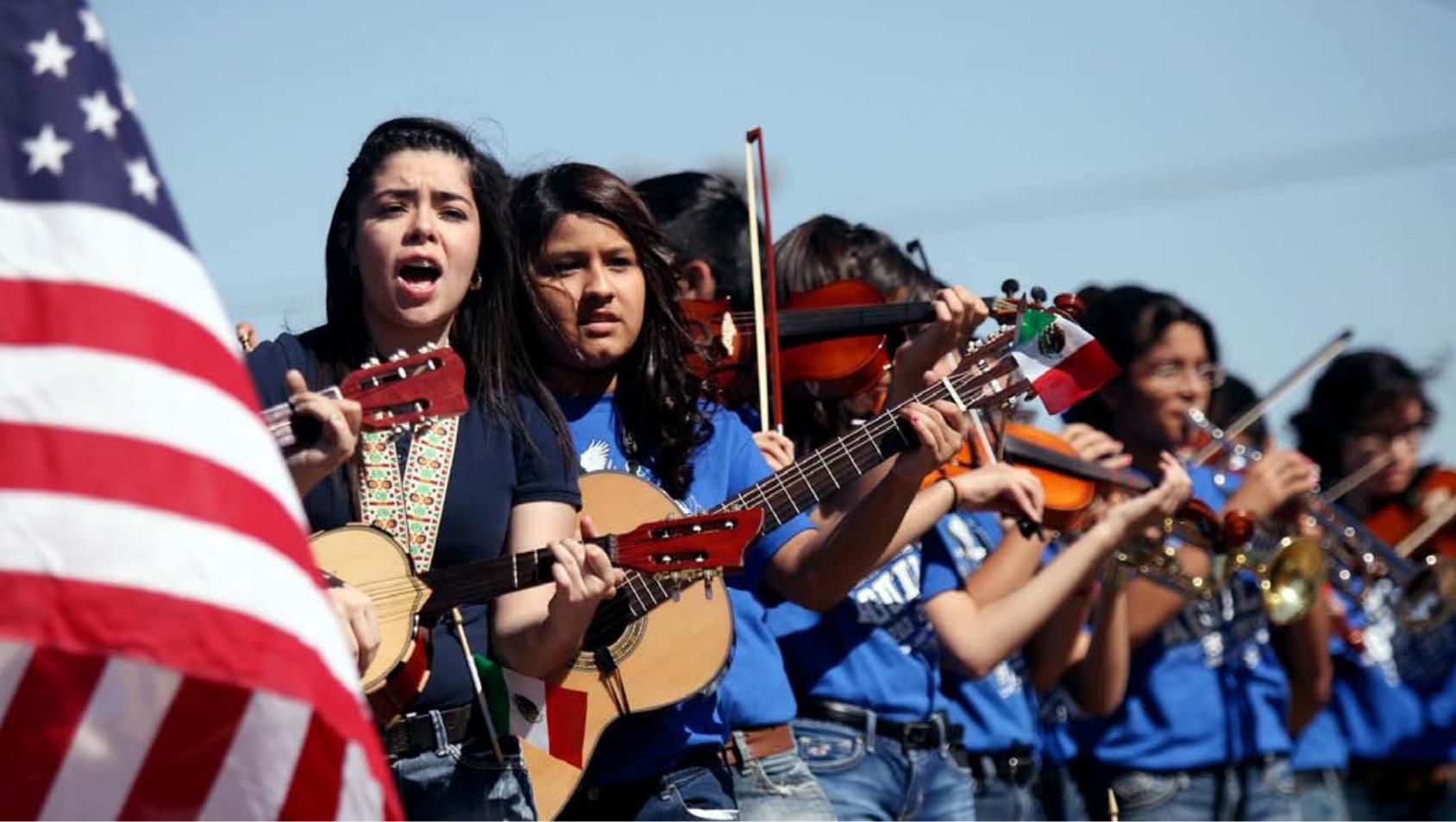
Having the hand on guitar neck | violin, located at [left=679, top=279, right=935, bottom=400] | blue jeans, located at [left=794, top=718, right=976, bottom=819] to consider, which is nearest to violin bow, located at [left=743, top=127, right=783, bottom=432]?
violin, located at [left=679, top=279, right=935, bottom=400]

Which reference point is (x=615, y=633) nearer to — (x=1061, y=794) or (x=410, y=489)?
(x=410, y=489)

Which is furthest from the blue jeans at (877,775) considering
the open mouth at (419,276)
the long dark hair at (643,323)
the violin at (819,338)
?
the open mouth at (419,276)

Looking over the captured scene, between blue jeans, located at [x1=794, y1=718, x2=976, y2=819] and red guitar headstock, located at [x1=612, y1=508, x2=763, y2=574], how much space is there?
1341 mm

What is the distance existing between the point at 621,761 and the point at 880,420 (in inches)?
36.7

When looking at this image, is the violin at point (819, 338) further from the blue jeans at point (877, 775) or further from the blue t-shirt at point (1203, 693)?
the blue t-shirt at point (1203, 693)

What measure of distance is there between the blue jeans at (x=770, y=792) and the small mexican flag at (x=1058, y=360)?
1023 millimetres

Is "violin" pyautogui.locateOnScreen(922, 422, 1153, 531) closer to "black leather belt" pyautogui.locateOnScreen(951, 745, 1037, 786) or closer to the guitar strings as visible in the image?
"black leather belt" pyautogui.locateOnScreen(951, 745, 1037, 786)

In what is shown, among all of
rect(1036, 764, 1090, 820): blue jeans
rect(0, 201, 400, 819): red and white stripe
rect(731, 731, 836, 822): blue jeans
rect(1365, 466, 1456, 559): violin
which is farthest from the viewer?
rect(1365, 466, 1456, 559): violin

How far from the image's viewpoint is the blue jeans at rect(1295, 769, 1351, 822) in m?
8.02

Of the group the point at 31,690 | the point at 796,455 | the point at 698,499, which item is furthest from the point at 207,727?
the point at 796,455

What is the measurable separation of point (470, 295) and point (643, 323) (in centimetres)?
53

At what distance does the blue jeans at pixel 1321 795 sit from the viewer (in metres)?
8.02

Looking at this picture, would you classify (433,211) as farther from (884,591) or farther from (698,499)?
(884,591)

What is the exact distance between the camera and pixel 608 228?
16.6 feet
